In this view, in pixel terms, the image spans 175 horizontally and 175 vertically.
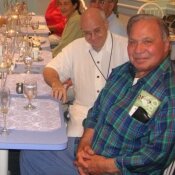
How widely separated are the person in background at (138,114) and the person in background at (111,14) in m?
1.39

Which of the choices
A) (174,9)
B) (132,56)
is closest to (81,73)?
(132,56)

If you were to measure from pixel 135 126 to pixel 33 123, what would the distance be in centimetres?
48

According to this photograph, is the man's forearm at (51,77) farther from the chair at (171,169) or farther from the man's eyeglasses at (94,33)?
the chair at (171,169)

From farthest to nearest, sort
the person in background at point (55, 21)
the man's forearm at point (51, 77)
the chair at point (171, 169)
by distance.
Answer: the person in background at point (55, 21), the man's forearm at point (51, 77), the chair at point (171, 169)

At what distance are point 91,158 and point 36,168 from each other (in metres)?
0.41

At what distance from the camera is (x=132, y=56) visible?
184 centimetres

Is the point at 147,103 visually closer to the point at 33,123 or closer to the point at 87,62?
the point at 33,123

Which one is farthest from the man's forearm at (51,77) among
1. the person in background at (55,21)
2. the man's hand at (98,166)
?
the person in background at (55,21)

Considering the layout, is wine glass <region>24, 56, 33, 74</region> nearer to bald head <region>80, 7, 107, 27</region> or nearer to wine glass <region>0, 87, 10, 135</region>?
bald head <region>80, 7, 107, 27</region>

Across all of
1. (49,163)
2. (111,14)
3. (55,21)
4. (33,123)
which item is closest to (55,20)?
(55,21)

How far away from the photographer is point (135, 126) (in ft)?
5.41

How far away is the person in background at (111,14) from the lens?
3.29 metres

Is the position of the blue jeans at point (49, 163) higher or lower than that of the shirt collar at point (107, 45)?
lower

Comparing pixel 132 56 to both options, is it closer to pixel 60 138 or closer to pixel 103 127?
pixel 103 127
